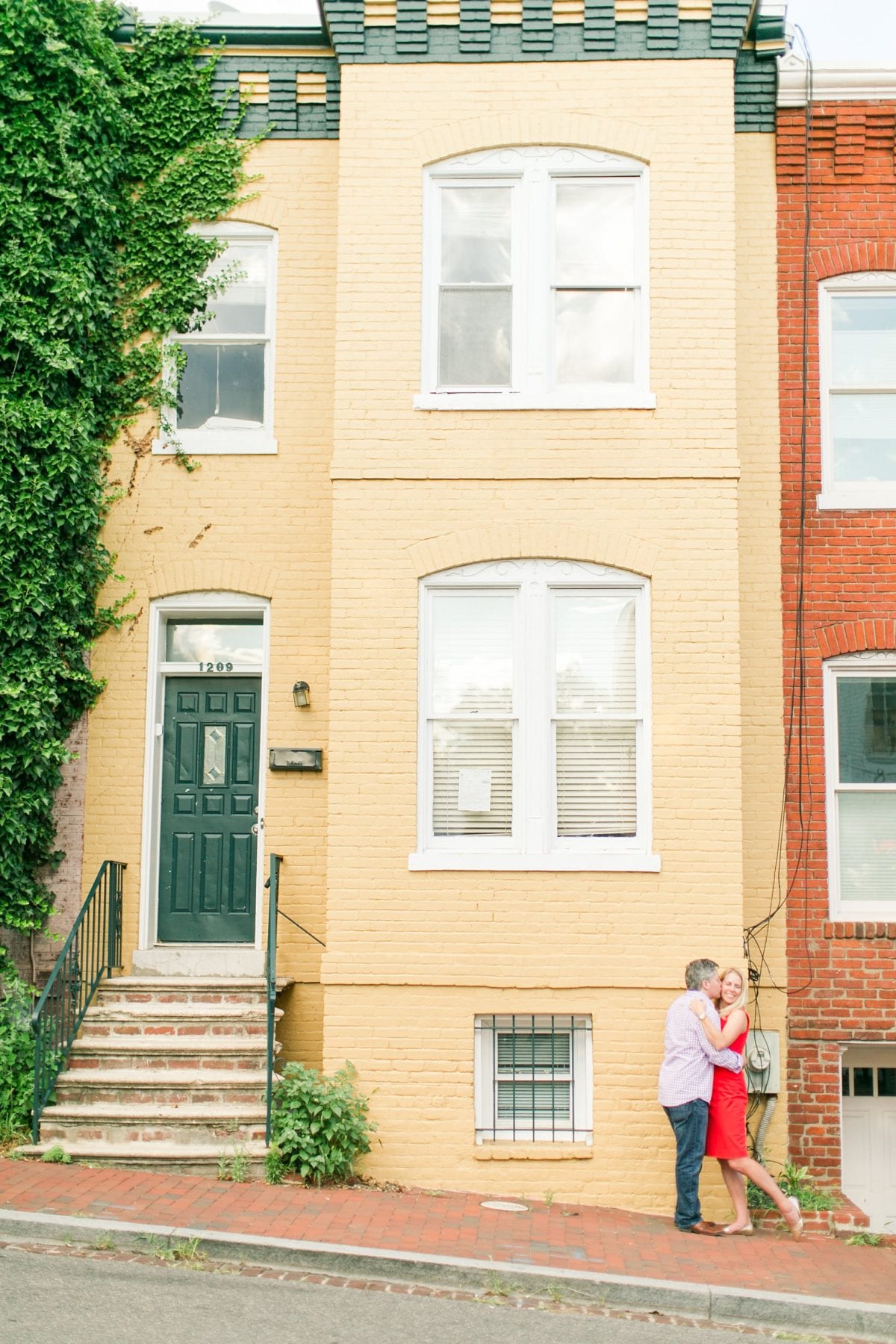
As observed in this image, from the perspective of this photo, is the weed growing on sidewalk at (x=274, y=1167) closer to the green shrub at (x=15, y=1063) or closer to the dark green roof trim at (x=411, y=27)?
the green shrub at (x=15, y=1063)

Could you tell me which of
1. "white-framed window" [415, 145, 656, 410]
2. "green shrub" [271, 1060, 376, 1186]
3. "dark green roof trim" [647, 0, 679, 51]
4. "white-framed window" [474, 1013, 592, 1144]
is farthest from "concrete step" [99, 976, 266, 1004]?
"dark green roof trim" [647, 0, 679, 51]

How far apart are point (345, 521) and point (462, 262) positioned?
2261mm

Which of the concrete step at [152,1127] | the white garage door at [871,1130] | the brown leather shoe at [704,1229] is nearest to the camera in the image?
the brown leather shoe at [704,1229]

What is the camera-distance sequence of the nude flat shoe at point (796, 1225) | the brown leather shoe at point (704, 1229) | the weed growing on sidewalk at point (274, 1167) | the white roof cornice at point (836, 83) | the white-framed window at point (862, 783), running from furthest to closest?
the white roof cornice at point (836, 83) < the white-framed window at point (862, 783) < the weed growing on sidewalk at point (274, 1167) < the nude flat shoe at point (796, 1225) < the brown leather shoe at point (704, 1229)

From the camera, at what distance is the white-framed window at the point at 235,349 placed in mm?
Result: 11422

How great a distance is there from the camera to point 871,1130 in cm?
1075

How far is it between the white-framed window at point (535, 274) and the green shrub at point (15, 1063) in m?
5.45

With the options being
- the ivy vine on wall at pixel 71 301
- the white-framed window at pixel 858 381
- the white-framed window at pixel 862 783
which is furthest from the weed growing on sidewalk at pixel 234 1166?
the white-framed window at pixel 858 381

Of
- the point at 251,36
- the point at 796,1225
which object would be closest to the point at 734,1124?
the point at 796,1225

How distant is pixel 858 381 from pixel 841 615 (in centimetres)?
202

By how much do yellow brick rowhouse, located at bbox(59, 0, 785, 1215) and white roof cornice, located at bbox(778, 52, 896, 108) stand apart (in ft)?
0.95

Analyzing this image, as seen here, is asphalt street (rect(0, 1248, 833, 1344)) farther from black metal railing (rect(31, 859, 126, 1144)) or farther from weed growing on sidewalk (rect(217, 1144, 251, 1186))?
black metal railing (rect(31, 859, 126, 1144))

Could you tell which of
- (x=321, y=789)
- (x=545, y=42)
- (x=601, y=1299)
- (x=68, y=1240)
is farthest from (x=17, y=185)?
(x=601, y=1299)

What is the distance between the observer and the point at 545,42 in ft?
35.1
